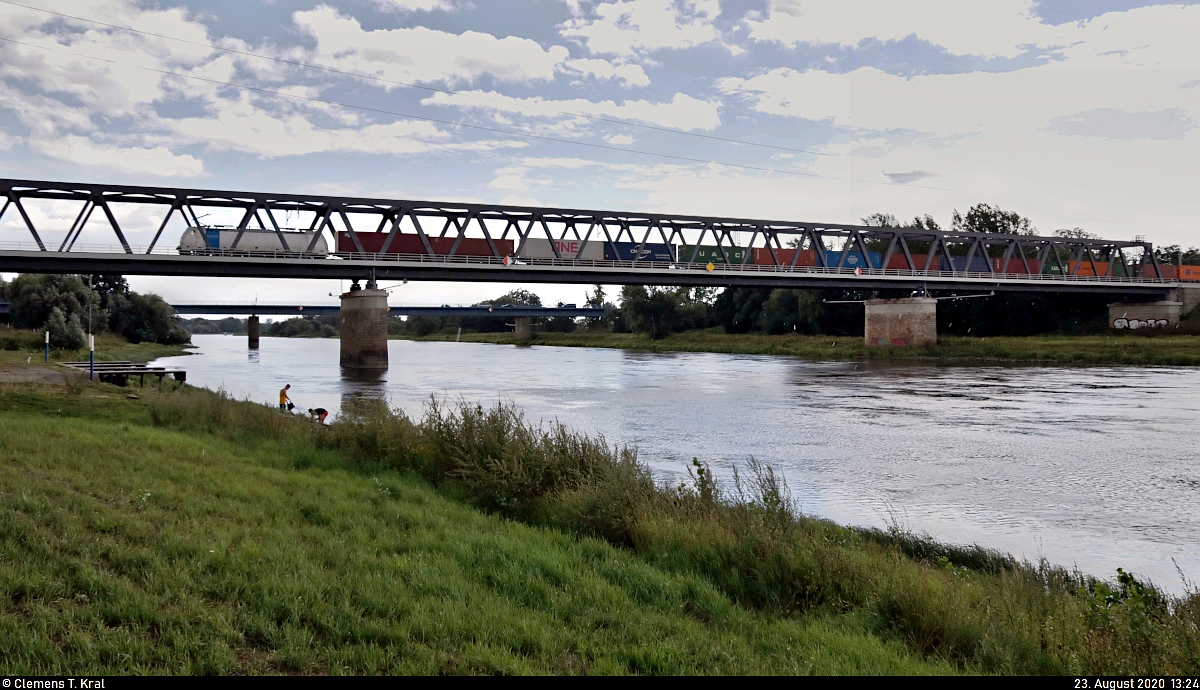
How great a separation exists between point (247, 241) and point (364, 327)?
9.87 meters

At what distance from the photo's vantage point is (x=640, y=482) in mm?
11305

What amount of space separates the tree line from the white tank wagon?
1442 centimetres

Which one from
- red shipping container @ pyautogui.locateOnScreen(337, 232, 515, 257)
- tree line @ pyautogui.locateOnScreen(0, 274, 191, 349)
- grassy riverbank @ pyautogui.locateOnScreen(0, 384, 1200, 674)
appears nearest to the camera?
grassy riverbank @ pyautogui.locateOnScreen(0, 384, 1200, 674)

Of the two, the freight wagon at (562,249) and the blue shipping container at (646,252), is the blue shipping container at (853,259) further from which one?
the freight wagon at (562,249)

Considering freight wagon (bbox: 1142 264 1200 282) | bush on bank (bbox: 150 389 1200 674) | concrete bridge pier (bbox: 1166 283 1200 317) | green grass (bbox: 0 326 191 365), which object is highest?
freight wagon (bbox: 1142 264 1200 282)

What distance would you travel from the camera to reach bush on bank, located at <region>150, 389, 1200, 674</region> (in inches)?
252

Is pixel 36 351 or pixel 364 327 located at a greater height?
pixel 364 327

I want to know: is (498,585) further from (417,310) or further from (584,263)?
(417,310)

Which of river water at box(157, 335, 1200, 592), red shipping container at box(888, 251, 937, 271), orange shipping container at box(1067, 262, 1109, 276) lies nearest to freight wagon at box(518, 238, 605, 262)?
river water at box(157, 335, 1200, 592)

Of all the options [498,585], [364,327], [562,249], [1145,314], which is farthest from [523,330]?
[498,585]

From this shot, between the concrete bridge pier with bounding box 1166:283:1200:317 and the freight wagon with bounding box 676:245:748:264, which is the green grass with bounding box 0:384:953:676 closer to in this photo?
the freight wagon with bounding box 676:245:748:264

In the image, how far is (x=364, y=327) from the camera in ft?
195

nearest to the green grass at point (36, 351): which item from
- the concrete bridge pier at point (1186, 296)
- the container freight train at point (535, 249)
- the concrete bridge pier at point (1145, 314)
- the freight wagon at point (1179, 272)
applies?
the container freight train at point (535, 249)
